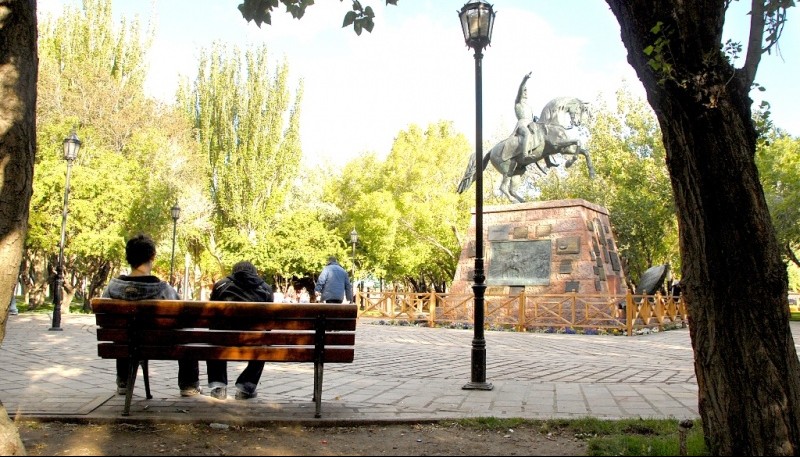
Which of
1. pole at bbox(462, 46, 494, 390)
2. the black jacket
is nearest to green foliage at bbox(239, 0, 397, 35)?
pole at bbox(462, 46, 494, 390)

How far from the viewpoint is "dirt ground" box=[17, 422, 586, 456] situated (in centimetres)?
372

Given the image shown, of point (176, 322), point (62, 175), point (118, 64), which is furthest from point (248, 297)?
point (118, 64)

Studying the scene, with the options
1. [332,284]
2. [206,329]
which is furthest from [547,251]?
[206,329]

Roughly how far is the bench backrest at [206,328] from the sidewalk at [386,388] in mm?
435

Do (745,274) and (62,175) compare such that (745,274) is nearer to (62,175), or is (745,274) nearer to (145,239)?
(145,239)

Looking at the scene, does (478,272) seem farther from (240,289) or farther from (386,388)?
(240,289)

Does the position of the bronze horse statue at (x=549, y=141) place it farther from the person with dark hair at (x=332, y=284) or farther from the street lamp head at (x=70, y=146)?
the street lamp head at (x=70, y=146)

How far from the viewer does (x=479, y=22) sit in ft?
22.5

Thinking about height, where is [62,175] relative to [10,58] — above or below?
above

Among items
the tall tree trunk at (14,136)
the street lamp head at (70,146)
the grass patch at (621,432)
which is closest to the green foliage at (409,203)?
the street lamp head at (70,146)

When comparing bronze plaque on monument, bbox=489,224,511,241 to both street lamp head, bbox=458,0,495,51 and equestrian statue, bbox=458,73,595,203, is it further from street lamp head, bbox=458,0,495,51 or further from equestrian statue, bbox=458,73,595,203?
street lamp head, bbox=458,0,495,51

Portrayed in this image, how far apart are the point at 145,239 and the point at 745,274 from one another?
4.32 metres

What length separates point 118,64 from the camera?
103 feet

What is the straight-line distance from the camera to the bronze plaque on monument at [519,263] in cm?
1719
